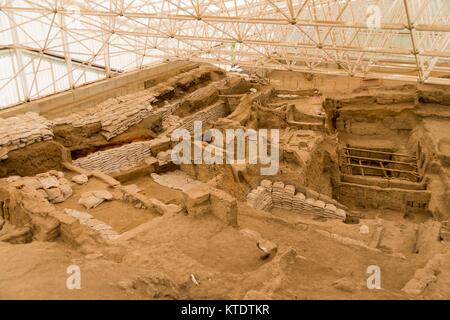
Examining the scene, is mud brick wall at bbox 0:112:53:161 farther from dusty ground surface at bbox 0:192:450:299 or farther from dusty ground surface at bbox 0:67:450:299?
dusty ground surface at bbox 0:192:450:299

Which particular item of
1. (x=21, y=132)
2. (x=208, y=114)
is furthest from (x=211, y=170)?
(x=208, y=114)

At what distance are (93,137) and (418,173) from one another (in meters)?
11.0

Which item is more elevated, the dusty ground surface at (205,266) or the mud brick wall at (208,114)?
the dusty ground surface at (205,266)

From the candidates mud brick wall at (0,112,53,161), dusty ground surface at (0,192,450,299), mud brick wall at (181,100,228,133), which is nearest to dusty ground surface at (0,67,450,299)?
dusty ground surface at (0,192,450,299)

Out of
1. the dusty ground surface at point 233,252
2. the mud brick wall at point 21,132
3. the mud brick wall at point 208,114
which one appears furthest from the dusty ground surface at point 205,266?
the mud brick wall at point 208,114

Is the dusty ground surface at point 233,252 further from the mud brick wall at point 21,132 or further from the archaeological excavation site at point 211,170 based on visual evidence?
the mud brick wall at point 21,132

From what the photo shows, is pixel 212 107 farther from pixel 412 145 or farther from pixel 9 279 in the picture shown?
pixel 9 279

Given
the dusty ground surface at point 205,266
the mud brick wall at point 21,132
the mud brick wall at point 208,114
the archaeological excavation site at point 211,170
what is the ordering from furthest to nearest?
1. the mud brick wall at point 208,114
2. the mud brick wall at point 21,132
3. the archaeological excavation site at point 211,170
4. the dusty ground surface at point 205,266

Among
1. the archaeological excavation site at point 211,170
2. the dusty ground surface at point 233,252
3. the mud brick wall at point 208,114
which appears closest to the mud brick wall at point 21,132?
the archaeological excavation site at point 211,170

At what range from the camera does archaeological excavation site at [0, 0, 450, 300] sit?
225 inches

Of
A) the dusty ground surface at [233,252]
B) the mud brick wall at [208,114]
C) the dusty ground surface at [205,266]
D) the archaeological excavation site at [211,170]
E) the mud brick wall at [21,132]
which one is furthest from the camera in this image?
the mud brick wall at [208,114]

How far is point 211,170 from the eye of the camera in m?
11.1

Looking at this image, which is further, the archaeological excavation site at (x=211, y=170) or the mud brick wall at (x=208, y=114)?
the mud brick wall at (x=208, y=114)

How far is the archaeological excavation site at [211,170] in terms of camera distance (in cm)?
573
